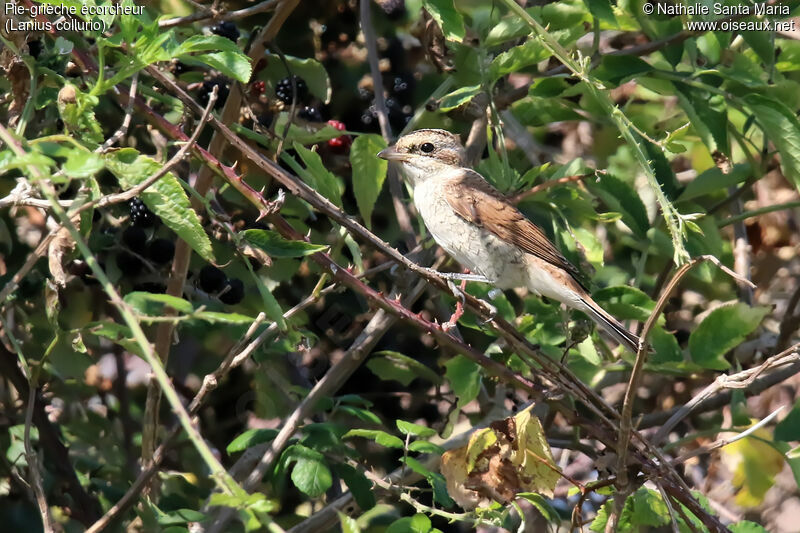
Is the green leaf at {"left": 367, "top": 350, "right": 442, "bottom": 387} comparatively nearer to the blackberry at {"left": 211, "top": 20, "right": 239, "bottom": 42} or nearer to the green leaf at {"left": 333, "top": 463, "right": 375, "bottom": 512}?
the green leaf at {"left": 333, "top": 463, "right": 375, "bottom": 512}

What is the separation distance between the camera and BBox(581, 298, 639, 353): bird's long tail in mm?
3274

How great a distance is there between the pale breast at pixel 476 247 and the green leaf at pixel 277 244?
1.13 m

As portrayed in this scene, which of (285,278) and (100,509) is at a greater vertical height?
(285,278)

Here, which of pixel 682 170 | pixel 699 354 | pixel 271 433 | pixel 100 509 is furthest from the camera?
pixel 682 170

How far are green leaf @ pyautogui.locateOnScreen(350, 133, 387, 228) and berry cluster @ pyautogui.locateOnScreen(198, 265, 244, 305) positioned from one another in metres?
0.58

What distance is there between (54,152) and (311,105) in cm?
214

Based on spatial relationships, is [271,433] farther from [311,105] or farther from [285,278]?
[311,105]

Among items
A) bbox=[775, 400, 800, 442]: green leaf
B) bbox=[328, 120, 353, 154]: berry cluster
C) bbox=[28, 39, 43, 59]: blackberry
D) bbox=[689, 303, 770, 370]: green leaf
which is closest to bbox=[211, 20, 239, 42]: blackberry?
bbox=[328, 120, 353, 154]: berry cluster

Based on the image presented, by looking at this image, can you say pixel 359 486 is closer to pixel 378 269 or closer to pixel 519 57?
pixel 378 269

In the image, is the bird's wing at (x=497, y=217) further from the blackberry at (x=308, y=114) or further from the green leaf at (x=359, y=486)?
the green leaf at (x=359, y=486)

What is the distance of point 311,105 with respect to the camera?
395 centimetres

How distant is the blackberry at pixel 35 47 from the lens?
9.26 feet

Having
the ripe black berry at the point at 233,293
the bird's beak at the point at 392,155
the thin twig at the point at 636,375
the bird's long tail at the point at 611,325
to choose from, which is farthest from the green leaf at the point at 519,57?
the ripe black berry at the point at 233,293

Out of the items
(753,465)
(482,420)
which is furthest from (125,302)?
(753,465)
